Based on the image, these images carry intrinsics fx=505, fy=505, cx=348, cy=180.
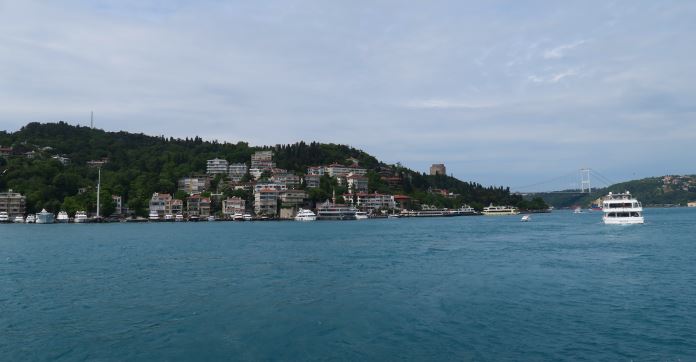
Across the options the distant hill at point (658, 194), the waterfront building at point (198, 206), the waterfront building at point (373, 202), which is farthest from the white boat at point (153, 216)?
the distant hill at point (658, 194)

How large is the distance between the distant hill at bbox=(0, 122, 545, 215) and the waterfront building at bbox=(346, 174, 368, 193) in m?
4.76

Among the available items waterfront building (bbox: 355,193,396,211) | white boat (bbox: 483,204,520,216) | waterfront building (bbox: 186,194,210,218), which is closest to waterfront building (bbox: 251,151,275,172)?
waterfront building (bbox: 186,194,210,218)

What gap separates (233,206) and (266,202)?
275 inches

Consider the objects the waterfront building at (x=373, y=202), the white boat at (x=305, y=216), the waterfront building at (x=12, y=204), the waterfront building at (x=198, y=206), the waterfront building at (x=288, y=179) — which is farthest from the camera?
the waterfront building at (x=288, y=179)

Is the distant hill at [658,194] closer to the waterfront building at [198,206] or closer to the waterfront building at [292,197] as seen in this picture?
the waterfront building at [292,197]

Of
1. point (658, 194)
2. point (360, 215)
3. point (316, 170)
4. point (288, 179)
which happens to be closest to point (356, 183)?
point (316, 170)

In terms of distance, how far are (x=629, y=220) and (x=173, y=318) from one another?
169ft

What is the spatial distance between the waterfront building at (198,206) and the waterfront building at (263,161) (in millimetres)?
27160

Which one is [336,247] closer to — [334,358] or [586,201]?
[334,358]

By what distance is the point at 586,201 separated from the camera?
193 meters

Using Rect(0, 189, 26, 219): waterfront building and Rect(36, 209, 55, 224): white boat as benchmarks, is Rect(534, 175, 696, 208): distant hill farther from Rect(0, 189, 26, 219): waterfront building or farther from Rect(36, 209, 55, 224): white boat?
Rect(0, 189, 26, 219): waterfront building

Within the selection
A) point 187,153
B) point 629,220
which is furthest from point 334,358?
point 187,153

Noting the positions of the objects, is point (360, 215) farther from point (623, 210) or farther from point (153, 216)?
point (623, 210)

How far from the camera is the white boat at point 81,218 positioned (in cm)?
8750
